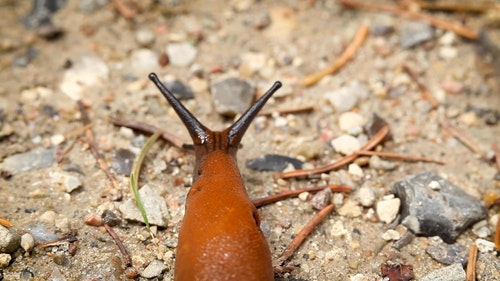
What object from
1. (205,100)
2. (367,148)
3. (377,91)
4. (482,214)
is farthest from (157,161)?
(482,214)

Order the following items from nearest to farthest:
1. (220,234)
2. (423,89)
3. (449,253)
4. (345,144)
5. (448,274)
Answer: (220,234) < (448,274) < (449,253) < (345,144) < (423,89)

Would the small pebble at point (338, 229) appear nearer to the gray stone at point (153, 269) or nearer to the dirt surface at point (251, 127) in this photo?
the dirt surface at point (251, 127)

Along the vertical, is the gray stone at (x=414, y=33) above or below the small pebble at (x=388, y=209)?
above

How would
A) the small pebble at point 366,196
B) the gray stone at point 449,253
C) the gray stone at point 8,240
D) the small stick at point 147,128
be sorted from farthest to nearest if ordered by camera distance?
the small stick at point 147,128, the small pebble at point 366,196, the gray stone at point 449,253, the gray stone at point 8,240

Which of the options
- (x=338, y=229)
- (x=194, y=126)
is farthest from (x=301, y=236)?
(x=194, y=126)

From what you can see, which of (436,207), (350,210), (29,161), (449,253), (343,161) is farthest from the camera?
(343,161)

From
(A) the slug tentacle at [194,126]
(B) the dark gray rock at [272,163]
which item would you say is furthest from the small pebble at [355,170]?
(A) the slug tentacle at [194,126]

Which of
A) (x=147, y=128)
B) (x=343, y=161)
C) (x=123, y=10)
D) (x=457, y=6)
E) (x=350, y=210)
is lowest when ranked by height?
(x=350, y=210)

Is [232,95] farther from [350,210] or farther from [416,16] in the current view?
[416,16]
